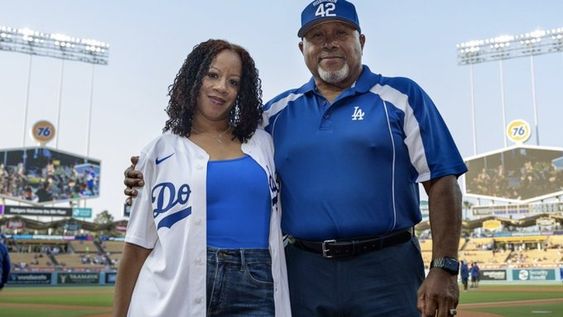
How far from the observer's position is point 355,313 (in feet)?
10.1

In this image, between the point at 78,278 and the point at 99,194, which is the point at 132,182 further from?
the point at 99,194

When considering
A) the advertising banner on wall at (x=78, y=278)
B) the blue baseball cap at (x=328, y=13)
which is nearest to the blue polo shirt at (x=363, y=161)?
the blue baseball cap at (x=328, y=13)

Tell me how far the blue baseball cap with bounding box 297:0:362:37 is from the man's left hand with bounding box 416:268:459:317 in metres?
1.56

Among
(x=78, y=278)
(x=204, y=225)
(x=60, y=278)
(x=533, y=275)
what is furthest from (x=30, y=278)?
(x=204, y=225)

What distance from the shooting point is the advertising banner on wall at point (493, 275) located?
110 ft

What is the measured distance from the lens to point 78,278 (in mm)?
35031

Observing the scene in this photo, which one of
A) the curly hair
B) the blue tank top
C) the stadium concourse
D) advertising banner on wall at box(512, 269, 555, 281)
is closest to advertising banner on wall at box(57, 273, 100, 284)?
the stadium concourse

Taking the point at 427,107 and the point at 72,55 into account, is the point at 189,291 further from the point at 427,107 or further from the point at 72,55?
the point at 72,55

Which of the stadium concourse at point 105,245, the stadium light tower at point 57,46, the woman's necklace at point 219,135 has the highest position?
the stadium light tower at point 57,46

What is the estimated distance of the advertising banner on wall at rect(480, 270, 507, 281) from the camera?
3347 cm

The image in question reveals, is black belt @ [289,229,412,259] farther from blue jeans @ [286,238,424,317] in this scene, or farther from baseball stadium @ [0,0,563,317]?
baseball stadium @ [0,0,563,317]

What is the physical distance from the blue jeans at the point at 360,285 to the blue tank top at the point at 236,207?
44 centimetres

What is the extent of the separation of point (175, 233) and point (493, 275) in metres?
34.4

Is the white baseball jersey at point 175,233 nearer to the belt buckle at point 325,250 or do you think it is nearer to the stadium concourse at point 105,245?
the belt buckle at point 325,250
